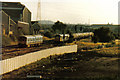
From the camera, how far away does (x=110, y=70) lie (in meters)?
16.9

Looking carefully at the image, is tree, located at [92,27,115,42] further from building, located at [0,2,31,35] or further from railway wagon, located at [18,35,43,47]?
building, located at [0,2,31,35]

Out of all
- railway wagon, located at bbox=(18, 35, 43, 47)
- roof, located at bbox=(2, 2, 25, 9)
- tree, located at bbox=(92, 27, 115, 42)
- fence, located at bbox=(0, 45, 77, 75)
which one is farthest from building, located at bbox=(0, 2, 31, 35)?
tree, located at bbox=(92, 27, 115, 42)

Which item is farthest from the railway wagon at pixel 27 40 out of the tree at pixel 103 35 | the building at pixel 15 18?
the tree at pixel 103 35

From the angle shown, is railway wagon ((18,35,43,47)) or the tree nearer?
railway wagon ((18,35,43,47))

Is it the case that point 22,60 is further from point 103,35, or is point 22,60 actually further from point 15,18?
point 15,18

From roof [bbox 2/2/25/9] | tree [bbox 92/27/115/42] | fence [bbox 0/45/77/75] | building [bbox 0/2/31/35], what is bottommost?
fence [bbox 0/45/77/75]

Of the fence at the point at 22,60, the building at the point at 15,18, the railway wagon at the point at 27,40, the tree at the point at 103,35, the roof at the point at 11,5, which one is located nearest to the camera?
the fence at the point at 22,60

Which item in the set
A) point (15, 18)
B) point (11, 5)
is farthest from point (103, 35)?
point (11, 5)

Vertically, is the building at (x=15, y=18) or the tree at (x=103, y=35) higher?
the building at (x=15, y=18)

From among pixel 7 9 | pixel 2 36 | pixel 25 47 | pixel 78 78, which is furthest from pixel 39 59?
pixel 7 9

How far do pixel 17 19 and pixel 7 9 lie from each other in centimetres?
483

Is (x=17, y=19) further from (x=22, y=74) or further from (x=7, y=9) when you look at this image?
(x=22, y=74)

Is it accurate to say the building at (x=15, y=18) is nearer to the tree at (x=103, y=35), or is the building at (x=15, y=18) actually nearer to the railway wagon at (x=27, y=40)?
the railway wagon at (x=27, y=40)

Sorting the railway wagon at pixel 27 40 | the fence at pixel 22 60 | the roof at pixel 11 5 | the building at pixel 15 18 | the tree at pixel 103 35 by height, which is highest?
the roof at pixel 11 5
